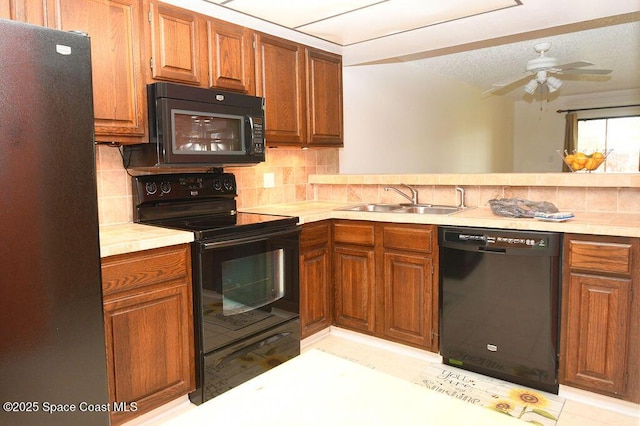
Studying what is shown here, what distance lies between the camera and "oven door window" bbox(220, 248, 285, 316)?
2338 millimetres

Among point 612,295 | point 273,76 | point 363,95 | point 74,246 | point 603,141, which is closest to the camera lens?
point 74,246

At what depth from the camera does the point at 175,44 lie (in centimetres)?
246

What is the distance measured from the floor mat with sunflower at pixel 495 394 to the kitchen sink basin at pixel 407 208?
1037 mm

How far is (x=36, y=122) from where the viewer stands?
136cm

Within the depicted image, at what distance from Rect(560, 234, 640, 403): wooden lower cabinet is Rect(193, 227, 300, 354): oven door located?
153 cm

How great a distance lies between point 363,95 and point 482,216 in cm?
191

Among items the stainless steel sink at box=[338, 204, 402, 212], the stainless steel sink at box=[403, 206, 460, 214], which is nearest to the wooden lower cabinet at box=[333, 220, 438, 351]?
the stainless steel sink at box=[338, 204, 402, 212]

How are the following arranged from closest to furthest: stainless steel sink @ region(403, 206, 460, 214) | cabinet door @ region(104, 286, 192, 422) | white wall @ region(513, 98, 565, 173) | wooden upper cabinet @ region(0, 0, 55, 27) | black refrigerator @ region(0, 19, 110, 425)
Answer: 1. black refrigerator @ region(0, 19, 110, 425)
2. wooden upper cabinet @ region(0, 0, 55, 27)
3. cabinet door @ region(104, 286, 192, 422)
4. stainless steel sink @ region(403, 206, 460, 214)
5. white wall @ region(513, 98, 565, 173)

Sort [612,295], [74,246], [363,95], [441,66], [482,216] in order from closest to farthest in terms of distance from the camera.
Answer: [74,246]
[612,295]
[482,216]
[363,95]
[441,66]

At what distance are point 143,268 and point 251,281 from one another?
0.64 m

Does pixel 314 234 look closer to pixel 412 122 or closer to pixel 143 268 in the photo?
pixel 143 268

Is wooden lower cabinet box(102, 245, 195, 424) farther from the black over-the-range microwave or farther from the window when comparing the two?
the window

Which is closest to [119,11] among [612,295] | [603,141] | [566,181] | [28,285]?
[28,285]

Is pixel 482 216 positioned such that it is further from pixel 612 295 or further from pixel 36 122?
pixel 36 122
